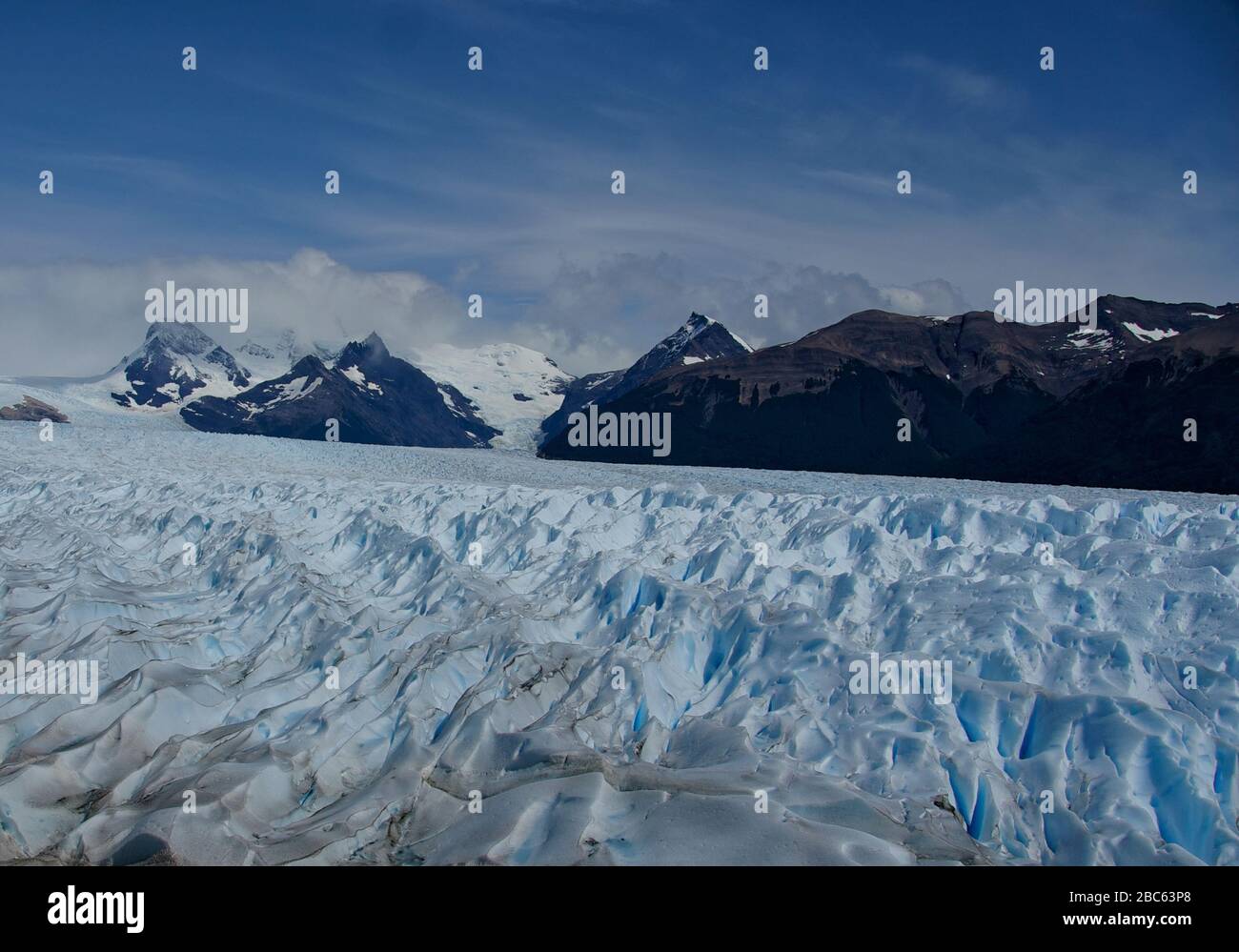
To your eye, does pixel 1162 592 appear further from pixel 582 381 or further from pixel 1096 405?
pixel 582 381

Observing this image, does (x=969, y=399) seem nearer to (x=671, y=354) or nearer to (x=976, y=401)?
(x=976, y=401)

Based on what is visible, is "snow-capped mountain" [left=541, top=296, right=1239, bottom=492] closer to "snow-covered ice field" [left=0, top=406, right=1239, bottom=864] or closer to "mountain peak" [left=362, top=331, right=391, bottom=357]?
"snow-covered ice field" [left=0, top=406, right=1239, bottom=864]

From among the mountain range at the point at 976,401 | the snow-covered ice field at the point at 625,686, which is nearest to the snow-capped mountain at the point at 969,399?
the mountain range at the point at 976,401

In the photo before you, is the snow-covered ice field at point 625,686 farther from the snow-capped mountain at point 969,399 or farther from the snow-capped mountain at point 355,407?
the snow-capped mountain at point 355,407

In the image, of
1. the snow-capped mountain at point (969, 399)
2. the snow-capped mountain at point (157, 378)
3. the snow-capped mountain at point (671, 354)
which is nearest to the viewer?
the snow-capped mountain at point (969, 399)

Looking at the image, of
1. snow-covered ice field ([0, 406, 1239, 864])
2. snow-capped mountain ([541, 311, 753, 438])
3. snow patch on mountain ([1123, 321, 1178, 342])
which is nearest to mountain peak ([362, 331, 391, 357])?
snow-capped mountain ([541, 311, 753, 438])

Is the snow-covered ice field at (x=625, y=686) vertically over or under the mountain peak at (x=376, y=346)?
under
